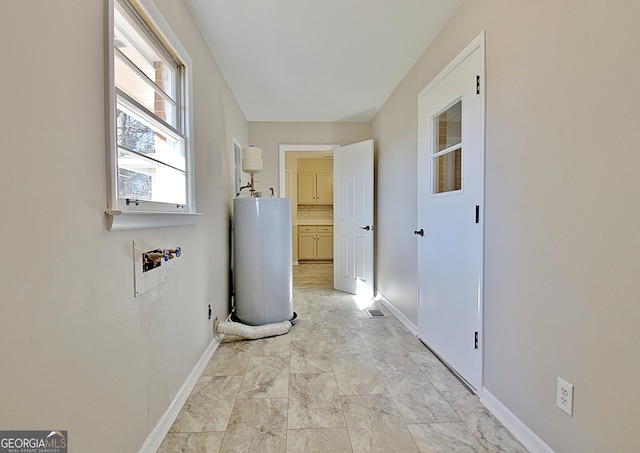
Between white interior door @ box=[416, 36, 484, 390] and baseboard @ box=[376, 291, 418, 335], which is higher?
white interior door @ box=[416, 36, 484, 390]

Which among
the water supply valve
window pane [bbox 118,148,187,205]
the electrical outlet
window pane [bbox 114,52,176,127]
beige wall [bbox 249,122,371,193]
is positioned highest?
beige wall [bbox 249,122,371,193]

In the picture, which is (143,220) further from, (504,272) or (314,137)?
(314,137)

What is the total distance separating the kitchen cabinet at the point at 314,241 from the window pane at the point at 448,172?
4.64m

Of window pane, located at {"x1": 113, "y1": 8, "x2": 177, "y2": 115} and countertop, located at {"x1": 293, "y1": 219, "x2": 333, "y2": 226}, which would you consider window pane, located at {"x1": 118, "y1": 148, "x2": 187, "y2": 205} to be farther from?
countertop, located at {"x1": 293, "y1": 219, "x2": 333, "y2": 226}

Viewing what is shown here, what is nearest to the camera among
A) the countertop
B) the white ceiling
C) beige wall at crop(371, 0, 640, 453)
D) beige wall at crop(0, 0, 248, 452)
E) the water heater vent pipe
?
beige wall at crop(0, 0, 248, 452)

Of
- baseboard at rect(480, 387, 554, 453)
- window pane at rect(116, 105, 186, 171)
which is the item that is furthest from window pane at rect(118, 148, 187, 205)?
baseboard at rect(480, 387, 554, 453)

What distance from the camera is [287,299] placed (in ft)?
9.50

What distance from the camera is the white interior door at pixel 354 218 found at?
3.88 metres

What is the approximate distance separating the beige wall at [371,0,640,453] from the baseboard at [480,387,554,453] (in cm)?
3

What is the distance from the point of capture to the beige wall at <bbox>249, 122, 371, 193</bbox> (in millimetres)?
4422

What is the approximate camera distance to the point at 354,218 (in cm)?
408

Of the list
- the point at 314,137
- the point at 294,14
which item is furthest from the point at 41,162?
the point at 314,137

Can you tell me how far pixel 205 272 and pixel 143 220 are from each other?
1.03m

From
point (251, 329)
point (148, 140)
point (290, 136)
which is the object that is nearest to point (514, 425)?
point (251, 329)
